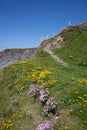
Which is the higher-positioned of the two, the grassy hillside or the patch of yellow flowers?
the grassy hillside

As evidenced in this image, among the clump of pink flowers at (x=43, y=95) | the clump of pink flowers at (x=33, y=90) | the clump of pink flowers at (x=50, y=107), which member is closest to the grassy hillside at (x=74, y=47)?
the clump of pink flowers at (x=33, y=90)

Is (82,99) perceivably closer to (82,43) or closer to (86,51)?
(86,51)

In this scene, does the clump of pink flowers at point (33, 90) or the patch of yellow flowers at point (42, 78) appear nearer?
the clump of pink flowers at point (33, 90)

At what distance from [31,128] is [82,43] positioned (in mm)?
46203

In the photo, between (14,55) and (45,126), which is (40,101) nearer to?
(45,126)

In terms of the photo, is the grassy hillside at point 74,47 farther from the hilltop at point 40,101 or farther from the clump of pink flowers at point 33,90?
the clump of pink flowers at point 33,90

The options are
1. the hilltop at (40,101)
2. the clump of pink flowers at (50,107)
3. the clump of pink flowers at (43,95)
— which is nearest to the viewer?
the hilltop at (40,101)

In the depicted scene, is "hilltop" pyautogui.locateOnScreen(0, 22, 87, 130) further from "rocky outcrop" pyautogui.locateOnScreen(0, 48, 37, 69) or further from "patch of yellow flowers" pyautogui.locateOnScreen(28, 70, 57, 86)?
"rocky outcrop" pyautogui.locateOnScreen(0, 48, 37, 69)

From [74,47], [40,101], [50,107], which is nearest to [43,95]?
[40,101]

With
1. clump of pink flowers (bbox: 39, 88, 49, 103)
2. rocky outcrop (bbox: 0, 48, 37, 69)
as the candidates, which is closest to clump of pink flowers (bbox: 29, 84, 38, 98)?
clump of pink flowers (bbox: 39, 88, 49, 103)

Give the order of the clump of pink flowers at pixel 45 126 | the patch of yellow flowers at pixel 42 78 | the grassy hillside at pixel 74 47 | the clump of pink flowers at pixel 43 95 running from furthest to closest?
the grassy hillside at pixel 74 47
the patch of yellow flowers at pixel 42 78
the clump of pink flowers at pixel 43 95
the clump of pink flowers at pixel 45 126

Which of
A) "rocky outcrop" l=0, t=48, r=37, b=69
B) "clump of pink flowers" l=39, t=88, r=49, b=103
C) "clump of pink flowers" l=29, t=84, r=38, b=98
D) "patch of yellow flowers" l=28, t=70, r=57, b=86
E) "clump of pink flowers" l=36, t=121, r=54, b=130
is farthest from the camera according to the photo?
"rocky outcrop" l=0, t=48, r=37, b=69

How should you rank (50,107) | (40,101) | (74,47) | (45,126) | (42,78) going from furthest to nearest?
1. (74,47)
2. (42,78)
3. (40,101)
4. (50,107)
5. (45,126)

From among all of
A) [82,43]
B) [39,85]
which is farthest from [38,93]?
[82,43]
